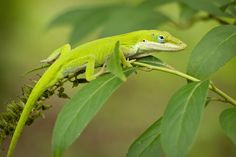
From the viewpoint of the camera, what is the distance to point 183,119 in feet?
6.81

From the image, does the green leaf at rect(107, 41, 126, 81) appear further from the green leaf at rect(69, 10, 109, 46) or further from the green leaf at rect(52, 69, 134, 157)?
the green leaf at rect(69, 10, 109, 46)

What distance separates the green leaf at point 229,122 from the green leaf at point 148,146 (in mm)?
325

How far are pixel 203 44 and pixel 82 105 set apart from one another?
703mm

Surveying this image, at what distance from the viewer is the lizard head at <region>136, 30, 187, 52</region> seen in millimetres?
3133

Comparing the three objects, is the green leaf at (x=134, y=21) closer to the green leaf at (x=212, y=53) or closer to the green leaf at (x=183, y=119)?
the green leaf at (x=212, y=53)

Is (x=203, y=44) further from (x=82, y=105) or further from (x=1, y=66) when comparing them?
(x=1, y=66)

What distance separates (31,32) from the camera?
42.0 ft

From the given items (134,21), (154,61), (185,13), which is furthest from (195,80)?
(185,13)

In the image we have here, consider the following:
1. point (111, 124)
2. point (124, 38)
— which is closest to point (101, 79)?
point (124, 38)

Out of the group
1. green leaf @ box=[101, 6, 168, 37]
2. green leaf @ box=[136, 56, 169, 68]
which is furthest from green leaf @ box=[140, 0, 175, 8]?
green leaf @ box=[136, 56, 169, 68]

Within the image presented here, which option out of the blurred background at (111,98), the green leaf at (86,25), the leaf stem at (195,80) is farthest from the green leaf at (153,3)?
the blurred background at (111,98)

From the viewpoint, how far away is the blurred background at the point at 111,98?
8767 millimetres

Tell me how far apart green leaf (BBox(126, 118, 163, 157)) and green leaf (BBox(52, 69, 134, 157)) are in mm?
335

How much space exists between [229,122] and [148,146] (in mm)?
403
